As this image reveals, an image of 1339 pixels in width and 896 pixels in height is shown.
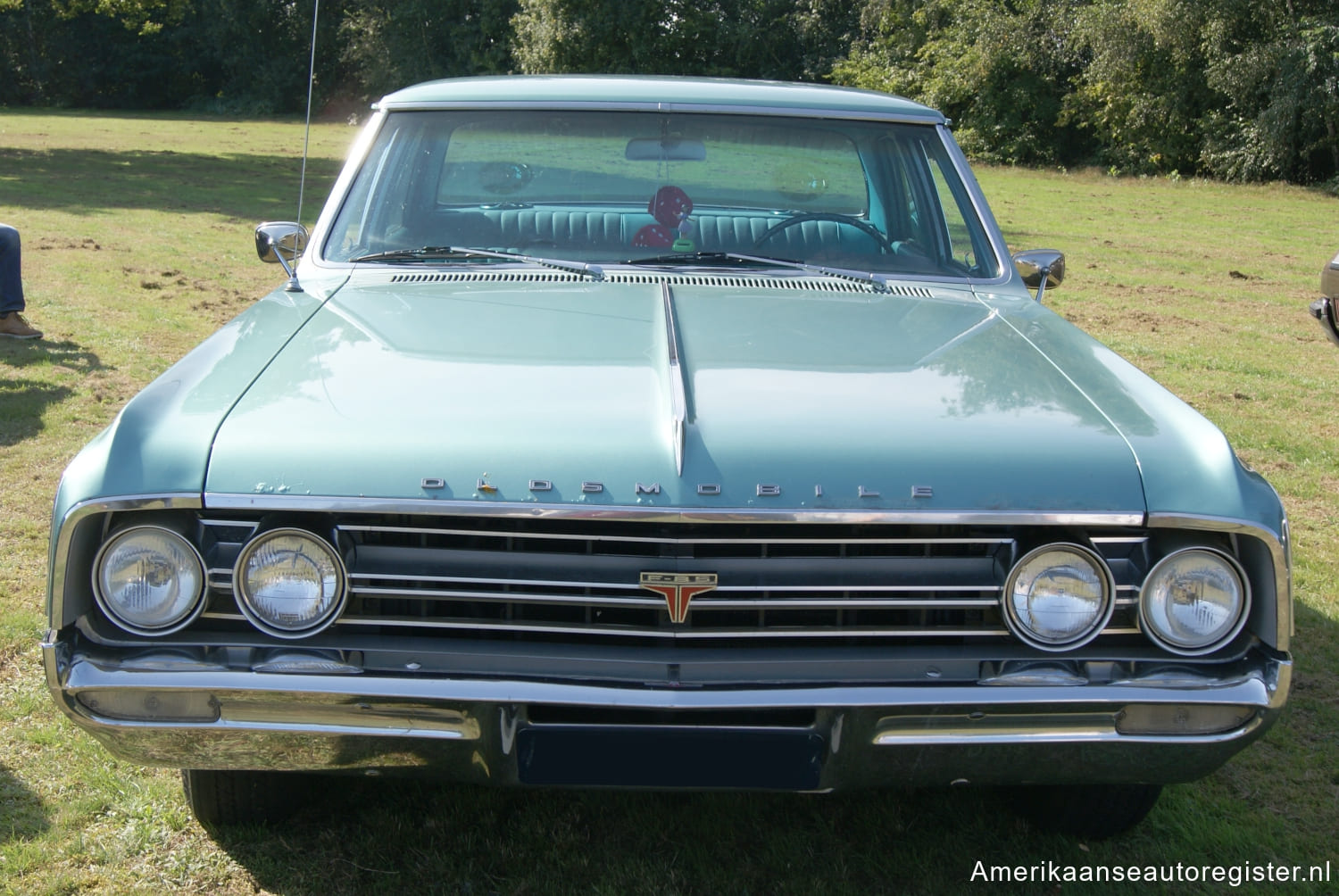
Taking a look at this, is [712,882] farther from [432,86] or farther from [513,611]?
[432,86]

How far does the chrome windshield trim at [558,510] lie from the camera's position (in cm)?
199

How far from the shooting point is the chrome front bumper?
2.02 m

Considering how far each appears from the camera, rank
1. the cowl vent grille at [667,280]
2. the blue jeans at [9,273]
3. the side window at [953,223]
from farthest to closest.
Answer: the blue jeans at [9,273]
the side window at [953,223]
the cowl vent grille at [667,280]

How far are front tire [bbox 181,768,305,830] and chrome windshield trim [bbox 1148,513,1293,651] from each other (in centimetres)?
181

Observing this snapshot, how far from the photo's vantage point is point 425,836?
2.68 m

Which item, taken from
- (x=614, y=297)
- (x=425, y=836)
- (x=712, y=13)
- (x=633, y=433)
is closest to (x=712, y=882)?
(x=425, y=836)

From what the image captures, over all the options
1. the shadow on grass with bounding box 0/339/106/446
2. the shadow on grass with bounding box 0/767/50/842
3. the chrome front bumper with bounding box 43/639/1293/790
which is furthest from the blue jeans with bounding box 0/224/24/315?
the chrome front bumper with bounding box 43/639/1293/790

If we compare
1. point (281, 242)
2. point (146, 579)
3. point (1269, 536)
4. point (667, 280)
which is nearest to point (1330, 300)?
point (667, 280)

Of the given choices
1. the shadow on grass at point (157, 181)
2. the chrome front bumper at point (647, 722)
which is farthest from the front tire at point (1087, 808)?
the shadow on grass at point (157, 181)

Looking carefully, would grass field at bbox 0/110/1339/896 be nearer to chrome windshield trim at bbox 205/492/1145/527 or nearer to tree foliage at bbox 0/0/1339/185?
chrome windshield trim at bbox 205/492/1145/527

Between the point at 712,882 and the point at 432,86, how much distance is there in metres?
2.31

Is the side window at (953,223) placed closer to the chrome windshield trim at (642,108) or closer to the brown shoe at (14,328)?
the chrome windshield trim at (642,108)

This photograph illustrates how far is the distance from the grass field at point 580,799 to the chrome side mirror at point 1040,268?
1416 millimetres

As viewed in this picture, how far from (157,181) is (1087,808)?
18056mm
